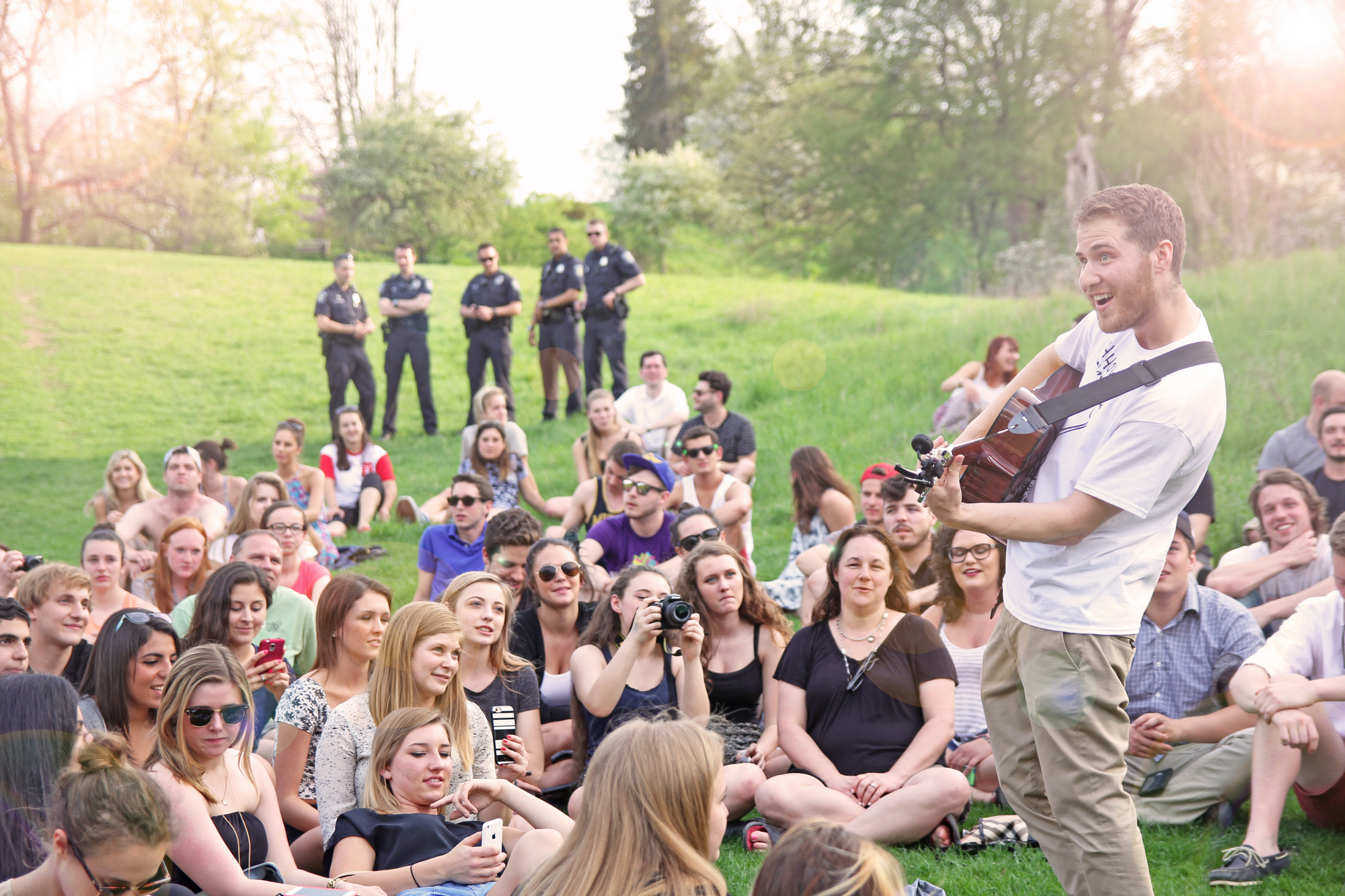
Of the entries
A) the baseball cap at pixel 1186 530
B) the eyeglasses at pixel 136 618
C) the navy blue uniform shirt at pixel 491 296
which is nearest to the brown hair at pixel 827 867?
the eyeglasses at pixel 136 618

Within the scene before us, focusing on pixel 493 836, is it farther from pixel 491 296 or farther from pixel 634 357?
pixel 634 357

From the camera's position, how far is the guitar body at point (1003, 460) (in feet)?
8.63

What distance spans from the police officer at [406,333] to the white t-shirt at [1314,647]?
31.6 feet

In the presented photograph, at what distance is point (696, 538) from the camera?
5695mm

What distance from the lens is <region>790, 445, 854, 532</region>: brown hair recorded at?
22.3 feet

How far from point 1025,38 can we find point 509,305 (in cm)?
2074

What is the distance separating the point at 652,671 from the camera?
454 centimetres

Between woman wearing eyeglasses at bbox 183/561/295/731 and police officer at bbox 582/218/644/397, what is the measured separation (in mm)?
6949

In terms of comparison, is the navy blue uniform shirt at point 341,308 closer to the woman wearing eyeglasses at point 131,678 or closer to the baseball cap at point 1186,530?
the woman wearing eyeglasses at point 131,678

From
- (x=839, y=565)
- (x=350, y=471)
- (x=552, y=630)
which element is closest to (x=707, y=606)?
(x=839, y=565)

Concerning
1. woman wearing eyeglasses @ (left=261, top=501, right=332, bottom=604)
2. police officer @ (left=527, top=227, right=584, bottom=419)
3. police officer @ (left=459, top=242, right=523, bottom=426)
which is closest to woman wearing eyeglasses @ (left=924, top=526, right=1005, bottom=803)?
woman wearing eyeglasses @ (left=261, top=501, right=332, bottom=604)

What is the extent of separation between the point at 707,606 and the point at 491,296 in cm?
751

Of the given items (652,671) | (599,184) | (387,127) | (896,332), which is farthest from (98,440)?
(599,184)

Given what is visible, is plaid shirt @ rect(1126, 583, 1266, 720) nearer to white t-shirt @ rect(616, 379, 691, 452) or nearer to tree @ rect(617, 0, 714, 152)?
white t-shirt @ rect(616, 379, 691, 452)
